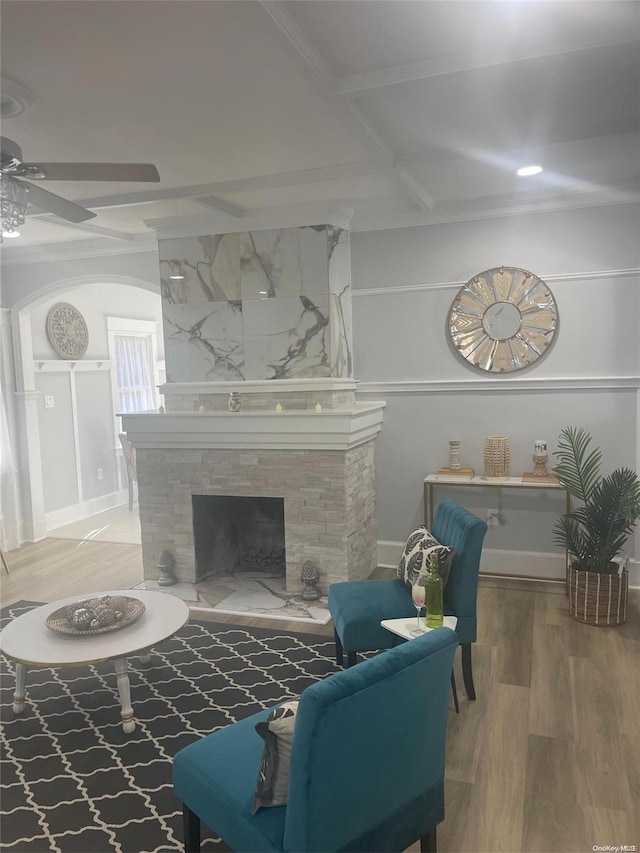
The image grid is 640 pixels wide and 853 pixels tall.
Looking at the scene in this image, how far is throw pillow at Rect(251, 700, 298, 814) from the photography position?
1569mm

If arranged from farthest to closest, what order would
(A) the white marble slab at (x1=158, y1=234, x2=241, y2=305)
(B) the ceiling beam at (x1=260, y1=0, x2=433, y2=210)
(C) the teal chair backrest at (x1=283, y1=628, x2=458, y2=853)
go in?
(A) the white marble slab at (x1=158, y1=234, x2=241, y2=305) → (B) the ceiling beam at (x1=260, y1=0, x2=433, y2=210) → (C) the teal chair backrest at (x1=283, y1=628, x2=458, y2=853)

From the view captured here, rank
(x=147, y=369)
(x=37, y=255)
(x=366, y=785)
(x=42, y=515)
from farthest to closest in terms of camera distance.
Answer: (x=147, y=369) < (x=42, y=515) < (x=37, y=255) < (x=366, y=785)

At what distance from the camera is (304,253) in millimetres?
4215

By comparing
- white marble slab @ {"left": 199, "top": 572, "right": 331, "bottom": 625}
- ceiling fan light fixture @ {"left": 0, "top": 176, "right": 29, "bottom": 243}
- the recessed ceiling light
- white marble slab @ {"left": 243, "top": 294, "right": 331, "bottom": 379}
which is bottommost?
white marble slab @ {"left": 199, "top": 572, "right": 331, "bottom": 625}

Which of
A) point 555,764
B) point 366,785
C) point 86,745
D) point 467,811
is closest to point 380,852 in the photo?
point 366,785

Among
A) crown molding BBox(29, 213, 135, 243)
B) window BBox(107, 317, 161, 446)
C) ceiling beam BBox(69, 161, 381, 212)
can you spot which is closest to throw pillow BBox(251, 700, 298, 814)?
ceiling beam BBox(69, 161, 381, 212)

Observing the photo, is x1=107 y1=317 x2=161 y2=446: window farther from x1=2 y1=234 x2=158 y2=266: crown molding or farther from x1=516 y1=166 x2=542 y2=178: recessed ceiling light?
x1=516 y1=166 x2=542 y2=178: recessed ceiling light

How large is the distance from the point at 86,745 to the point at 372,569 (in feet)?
8.06

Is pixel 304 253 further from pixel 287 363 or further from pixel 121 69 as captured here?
pixel 121 69

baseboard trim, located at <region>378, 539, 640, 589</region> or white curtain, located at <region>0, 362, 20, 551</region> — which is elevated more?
white curtain, located at <region>0, 362, 20, 551</region>

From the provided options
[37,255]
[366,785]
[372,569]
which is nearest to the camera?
[366,785]

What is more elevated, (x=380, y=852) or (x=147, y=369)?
(x=147, y=369)

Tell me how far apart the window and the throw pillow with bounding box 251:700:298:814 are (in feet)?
18.9

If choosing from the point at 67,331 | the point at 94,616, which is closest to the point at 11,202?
the point at 94,616
